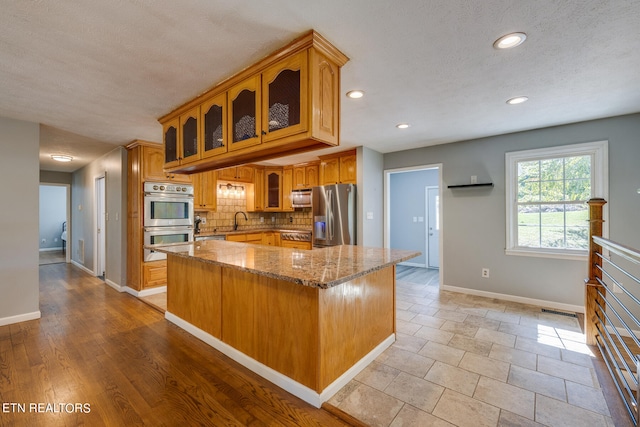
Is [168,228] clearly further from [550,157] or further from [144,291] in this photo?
[550,157]

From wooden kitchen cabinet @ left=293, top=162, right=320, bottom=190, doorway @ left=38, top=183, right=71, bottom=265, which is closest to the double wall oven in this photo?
wooden kitchen cabinet @ left=293, top=162, right=320, bottom=190

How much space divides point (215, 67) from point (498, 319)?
3831mm

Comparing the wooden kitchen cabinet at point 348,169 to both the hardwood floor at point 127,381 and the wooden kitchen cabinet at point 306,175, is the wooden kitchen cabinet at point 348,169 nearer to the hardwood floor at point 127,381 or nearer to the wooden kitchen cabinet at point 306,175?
the wooden kitchen cabinet at point 306,175

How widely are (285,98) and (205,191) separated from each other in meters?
3.74

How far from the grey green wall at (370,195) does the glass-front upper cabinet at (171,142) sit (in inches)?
106

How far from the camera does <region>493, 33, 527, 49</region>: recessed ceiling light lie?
5.65 feet

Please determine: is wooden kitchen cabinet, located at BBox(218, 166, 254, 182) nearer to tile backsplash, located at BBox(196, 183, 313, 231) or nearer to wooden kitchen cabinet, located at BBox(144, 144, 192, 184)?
tile backsplash, located at BBox(196, 183, 313, 231)

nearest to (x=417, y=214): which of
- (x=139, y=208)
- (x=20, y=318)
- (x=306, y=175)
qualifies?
(x=306, y=175)

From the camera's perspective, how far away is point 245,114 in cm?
222

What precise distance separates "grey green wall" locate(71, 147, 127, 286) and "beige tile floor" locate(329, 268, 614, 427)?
4.28 m

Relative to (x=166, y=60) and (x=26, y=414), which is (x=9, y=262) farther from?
(x=166, y=60)

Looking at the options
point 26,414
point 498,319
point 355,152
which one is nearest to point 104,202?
point 26,414

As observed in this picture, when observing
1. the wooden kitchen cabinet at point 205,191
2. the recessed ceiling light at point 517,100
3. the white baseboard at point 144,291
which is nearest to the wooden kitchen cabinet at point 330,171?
the wooden kitchen cabinet at point 205,191

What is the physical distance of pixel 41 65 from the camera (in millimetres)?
2031
